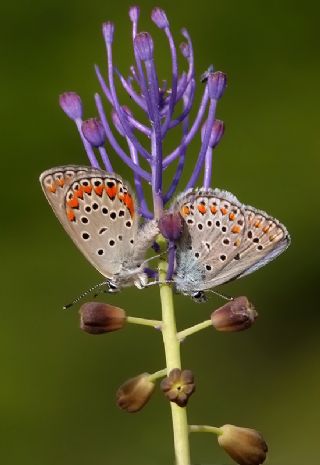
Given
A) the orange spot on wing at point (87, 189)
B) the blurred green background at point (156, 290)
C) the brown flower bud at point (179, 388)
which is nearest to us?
the brown flower bud at point (179, 388)

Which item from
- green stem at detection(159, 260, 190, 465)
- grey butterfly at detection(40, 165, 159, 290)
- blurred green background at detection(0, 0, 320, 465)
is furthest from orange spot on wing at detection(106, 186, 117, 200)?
blurred green background at detection(0, 0, 320, 465)

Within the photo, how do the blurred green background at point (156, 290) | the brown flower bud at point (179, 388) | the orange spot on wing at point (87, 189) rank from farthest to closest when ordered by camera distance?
1. the blurred green background at point (156, 290)
2. the orange spot on wing at point (87, 189)
3. the brown flower bud at point (179, 388)

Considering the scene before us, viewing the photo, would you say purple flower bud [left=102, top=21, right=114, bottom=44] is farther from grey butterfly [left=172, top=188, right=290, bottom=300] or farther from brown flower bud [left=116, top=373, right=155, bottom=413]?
brown flower bud [left=116, top=373, right=155, bottom=413]

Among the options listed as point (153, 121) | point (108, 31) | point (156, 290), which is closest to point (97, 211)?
point (153, 121)

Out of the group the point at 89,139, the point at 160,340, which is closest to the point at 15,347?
the point at 160,340

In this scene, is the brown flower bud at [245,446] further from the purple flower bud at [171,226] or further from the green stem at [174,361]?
the purple flower bud at [171,226]

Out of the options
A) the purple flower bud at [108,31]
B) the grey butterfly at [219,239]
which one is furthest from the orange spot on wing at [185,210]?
the purple flower bud at [108,31]
